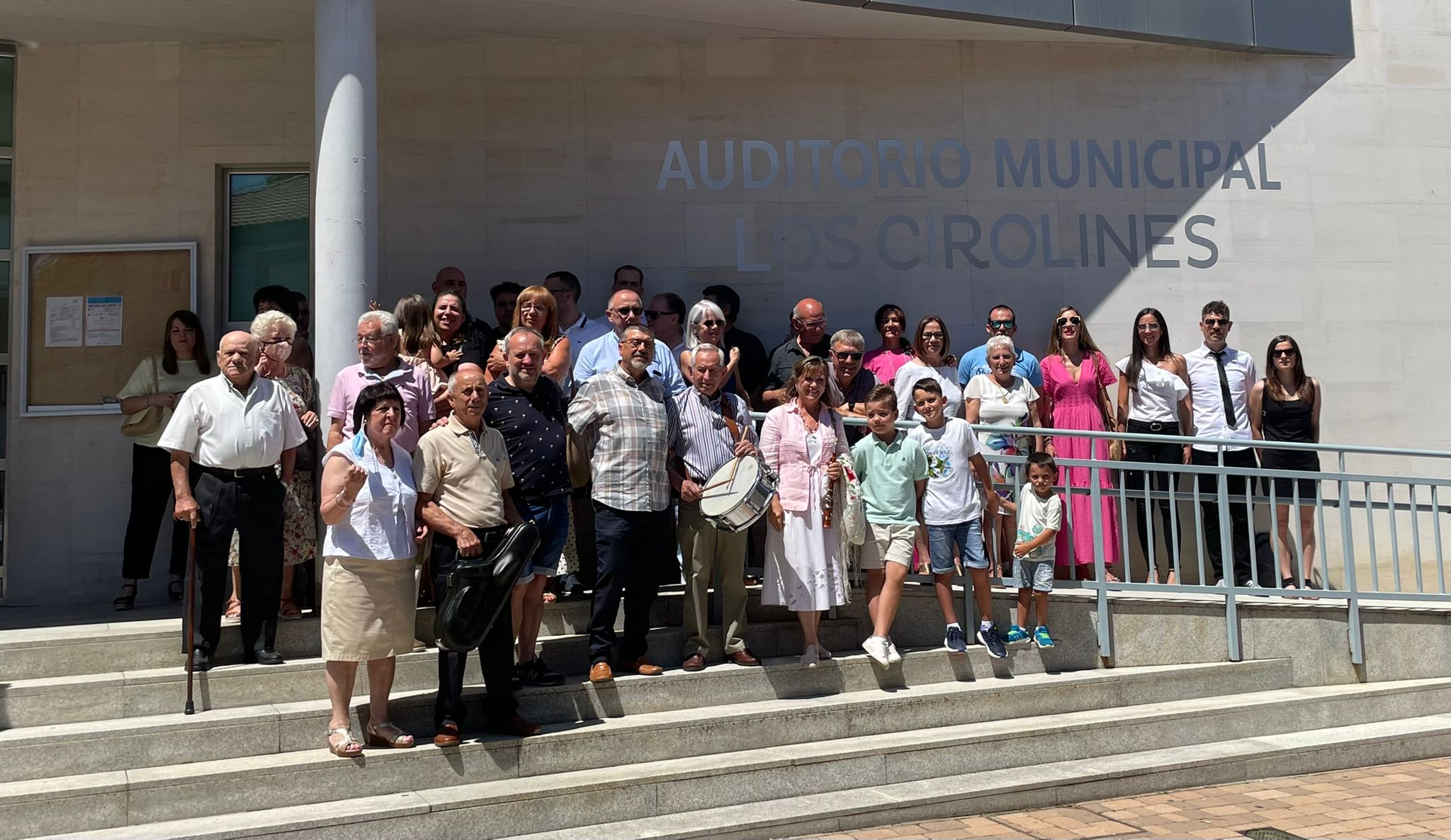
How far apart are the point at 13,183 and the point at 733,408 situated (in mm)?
5460

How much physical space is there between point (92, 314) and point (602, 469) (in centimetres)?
446

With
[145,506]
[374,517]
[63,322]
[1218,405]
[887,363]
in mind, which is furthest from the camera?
[1218,405]

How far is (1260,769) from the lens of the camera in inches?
256

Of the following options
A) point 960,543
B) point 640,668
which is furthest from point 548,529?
point 960,543

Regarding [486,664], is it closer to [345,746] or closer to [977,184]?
[345,746]

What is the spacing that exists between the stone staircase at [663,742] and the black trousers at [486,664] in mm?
154

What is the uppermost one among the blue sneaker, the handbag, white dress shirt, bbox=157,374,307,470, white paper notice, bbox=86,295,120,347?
white paper notice, bbox=86,295,120,347

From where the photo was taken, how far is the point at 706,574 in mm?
6414

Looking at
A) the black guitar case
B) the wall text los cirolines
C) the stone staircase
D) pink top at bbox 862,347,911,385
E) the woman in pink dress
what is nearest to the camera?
the stone staircase

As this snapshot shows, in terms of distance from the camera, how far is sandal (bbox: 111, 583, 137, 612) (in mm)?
7383

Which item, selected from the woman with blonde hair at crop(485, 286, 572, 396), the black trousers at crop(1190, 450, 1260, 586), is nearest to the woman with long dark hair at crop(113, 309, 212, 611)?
the woman with blonde hair at crop(485, 286, 572, 396)

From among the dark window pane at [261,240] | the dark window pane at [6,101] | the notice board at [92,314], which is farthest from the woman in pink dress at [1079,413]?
the dark window pane at [6,101]

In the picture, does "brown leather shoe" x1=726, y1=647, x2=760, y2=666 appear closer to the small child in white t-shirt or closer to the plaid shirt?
the plaid shirt

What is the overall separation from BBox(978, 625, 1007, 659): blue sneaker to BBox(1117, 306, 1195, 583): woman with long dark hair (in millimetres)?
1988
